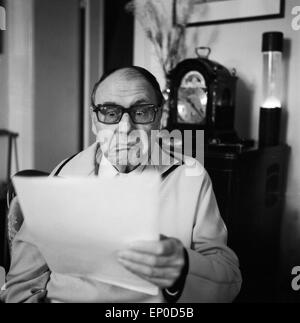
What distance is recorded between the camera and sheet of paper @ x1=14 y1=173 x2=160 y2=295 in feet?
1.86

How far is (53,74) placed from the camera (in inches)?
96.5

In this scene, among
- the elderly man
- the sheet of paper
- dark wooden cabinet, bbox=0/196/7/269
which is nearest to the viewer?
the sheet of paper

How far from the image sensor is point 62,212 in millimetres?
606

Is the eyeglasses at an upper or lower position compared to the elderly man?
upper

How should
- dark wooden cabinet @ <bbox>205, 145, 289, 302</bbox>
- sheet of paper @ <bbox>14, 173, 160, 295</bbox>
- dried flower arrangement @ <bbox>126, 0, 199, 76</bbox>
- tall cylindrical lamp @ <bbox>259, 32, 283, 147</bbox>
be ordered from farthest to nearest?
dried flower arrangement @ <bbox>126, 0, 199, 76</bbox> → tall cylindrical lamp @ <bbox>259, 32, 283, 147</bbox> → dark wooden cabinet @ <bbox>205, 145, 289, 302</bbox> → sheet of paper @ <bbox>14, 173, 160, 295</bbox>

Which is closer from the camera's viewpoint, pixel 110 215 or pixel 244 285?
pixel 110 215

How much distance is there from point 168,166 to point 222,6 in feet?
3.96

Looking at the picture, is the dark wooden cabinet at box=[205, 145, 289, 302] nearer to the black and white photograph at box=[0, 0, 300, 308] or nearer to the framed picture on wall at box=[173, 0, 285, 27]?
the black and white photograph at box=[0, 0, 300, 308]

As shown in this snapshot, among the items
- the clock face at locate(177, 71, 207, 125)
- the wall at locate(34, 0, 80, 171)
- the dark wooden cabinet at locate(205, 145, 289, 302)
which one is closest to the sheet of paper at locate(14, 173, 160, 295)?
the dark wooden cabinet at locate(205, 145, 289, 302)

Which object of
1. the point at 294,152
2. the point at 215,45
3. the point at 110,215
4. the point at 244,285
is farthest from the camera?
the point at 215,45

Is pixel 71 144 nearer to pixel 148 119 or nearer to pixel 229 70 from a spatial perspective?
pixel 229 70

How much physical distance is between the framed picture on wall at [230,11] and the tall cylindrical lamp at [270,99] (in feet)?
Answer: 0.55

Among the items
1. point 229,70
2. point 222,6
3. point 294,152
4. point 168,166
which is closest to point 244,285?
point 294,152

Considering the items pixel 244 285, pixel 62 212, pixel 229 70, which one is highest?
pixel 229 70
